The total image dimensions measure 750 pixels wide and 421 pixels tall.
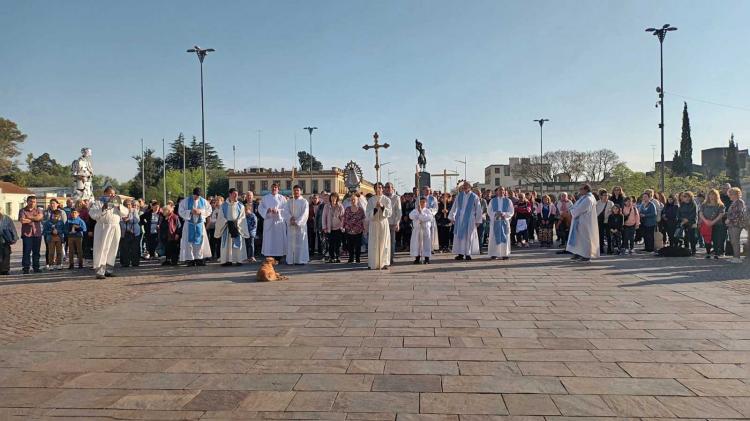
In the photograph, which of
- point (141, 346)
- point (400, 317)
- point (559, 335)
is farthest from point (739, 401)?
point (141, 346)

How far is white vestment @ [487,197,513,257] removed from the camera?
43.5ft

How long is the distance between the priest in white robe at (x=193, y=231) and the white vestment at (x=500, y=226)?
7251 millimetres

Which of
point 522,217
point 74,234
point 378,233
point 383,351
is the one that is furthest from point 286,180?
point 383,351

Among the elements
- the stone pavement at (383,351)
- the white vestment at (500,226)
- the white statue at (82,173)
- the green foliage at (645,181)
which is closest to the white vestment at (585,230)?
the white vestment at (500,226)

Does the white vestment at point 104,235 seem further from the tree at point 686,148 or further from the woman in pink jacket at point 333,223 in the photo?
the tree at point 686,148

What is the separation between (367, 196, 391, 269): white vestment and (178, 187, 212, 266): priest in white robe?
14.1 ft

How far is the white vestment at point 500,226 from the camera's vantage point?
1327 cm

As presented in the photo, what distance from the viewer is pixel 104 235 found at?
1102 centimetres

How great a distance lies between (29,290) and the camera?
30.8 ft

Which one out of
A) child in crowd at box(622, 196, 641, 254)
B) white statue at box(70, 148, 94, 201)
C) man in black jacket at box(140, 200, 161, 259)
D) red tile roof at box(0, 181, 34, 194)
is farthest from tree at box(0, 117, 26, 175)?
child in crowd at box(622, 196, 641, 254)

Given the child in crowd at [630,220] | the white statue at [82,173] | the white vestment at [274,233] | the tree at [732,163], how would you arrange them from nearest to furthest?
the white vestment at [274,233] < the child in crowd at [630,220] < the white statue at [82,173] < the tree at [732,163]

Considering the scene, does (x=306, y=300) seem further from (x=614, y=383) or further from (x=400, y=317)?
(x=614, y=383)

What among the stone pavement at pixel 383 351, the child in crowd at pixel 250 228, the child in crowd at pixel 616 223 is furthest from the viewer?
the child in crowd at pixel 616 223

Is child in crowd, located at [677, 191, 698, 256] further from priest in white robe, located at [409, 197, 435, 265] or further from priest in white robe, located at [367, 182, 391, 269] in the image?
priest in white robe, located at [367, 182, 391, 269]
